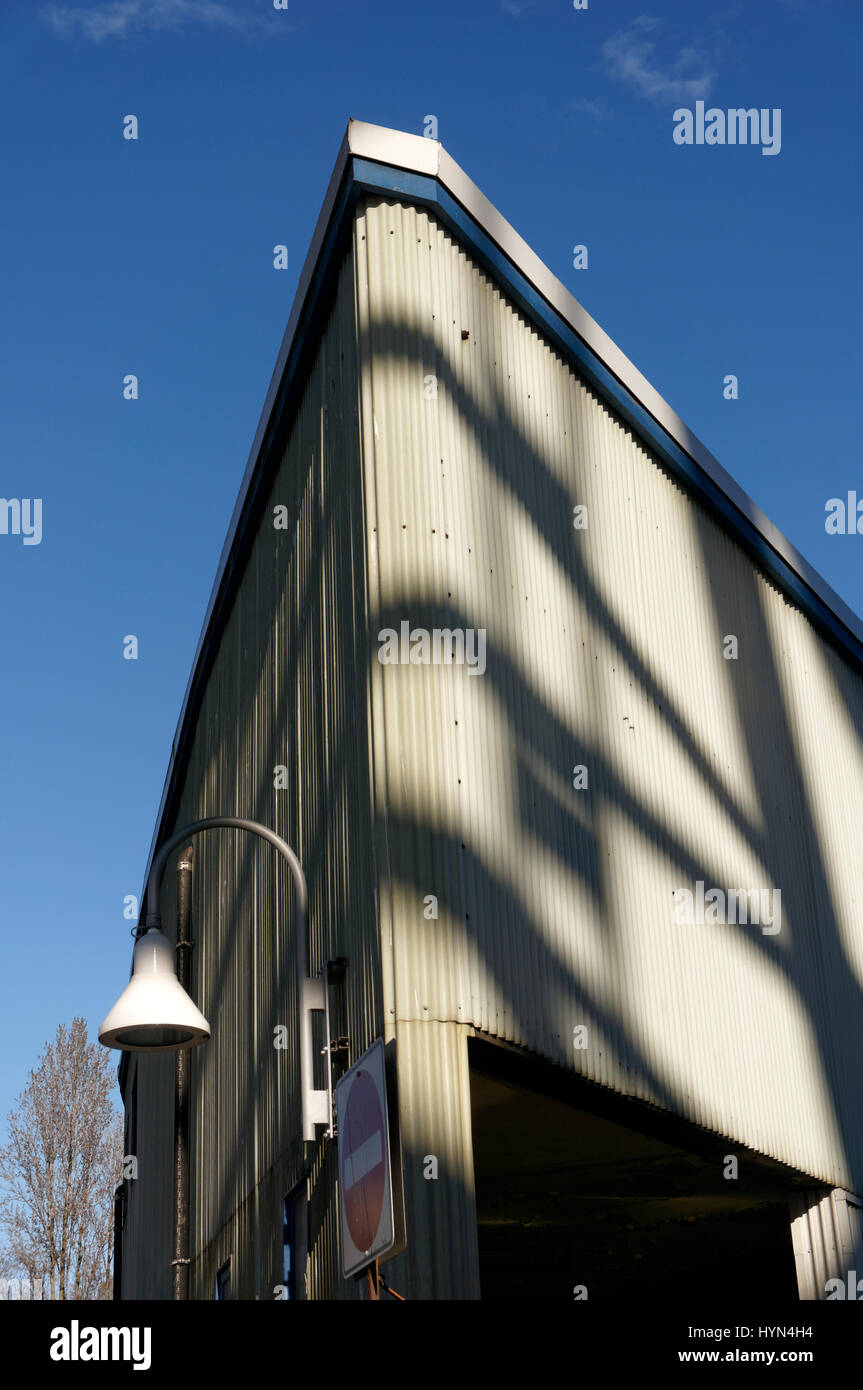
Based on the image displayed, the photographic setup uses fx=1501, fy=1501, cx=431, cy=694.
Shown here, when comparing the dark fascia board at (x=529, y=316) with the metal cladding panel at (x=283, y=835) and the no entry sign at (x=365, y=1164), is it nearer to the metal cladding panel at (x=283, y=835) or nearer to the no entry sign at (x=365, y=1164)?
the metal cladding panel at (x=283, y=835)

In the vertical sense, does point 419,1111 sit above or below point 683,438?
below

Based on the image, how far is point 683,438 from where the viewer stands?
530 inches

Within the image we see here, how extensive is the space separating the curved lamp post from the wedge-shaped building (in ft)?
1.11

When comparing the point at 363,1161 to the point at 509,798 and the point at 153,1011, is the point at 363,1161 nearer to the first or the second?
the point at 153,1011

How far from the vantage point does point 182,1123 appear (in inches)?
567

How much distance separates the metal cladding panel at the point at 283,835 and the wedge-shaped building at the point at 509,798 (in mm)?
57

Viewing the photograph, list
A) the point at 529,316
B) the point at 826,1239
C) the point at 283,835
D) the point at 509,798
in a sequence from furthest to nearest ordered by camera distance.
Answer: the point at 826,1239 < the point at 283,835 < the point at 529,316 < the point at 509,798

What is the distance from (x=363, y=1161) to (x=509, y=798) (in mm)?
2588

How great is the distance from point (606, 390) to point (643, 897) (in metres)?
4.35

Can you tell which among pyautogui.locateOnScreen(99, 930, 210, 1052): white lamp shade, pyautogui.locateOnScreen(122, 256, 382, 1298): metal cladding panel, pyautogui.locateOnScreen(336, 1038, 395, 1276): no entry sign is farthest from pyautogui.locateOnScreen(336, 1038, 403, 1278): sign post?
pyautogui.locateOnScreen(99, 930, 210, 1052): white lamp shade

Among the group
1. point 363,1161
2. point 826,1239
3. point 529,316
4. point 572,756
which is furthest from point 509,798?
point 826,1239

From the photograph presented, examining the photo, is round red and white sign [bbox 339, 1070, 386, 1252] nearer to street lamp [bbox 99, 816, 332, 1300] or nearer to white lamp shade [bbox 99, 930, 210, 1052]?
street lamp [bbox 99, 816, 332, 1300]
